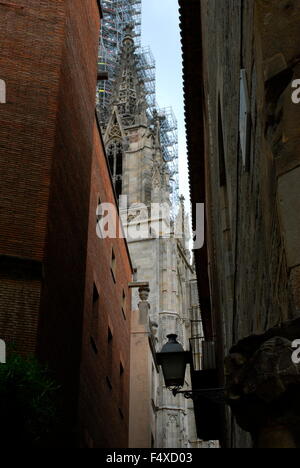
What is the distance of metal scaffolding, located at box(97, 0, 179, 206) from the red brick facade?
190ft

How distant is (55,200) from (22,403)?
21.6 feet

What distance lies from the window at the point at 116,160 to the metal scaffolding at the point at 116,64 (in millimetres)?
4349

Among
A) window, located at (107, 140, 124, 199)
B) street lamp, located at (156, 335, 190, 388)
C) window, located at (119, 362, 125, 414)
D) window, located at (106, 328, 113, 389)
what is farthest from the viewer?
window, located at (107, 140, 124, 199)

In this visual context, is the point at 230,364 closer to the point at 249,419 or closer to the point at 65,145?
the point at 249,419

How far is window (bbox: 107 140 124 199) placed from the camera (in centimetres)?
6719

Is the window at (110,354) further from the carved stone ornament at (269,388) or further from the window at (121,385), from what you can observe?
the carved stone ornament at (269,388)

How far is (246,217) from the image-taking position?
5312 millimetres

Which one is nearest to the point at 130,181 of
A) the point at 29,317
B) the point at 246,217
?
the point at 29,317

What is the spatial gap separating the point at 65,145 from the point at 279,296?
10604 millimetres

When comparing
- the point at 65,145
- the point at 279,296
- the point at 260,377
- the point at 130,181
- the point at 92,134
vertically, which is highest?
the point at 130,181

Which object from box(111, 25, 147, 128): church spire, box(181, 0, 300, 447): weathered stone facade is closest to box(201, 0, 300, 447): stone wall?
box(181, 0, 300, 447): weathered stone facade

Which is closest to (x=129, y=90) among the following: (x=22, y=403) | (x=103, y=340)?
(x=103, y=340)

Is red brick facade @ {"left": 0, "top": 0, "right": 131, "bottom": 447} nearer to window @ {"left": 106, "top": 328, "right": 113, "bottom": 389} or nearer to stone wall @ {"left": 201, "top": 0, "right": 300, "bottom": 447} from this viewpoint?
window @ {"left": 106, "top": 328, "right": 113, "bottom": 389}

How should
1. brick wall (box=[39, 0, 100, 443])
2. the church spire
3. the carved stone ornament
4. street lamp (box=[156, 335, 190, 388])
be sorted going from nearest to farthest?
the carved stone ornament, street lamp (box=[156, 335, 190, 388]), brick wall (box=[39, 0, 100, 443]), the church spire
